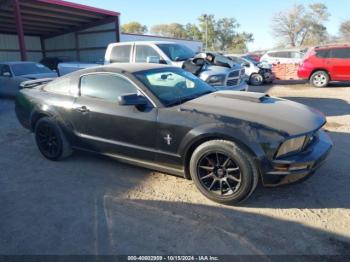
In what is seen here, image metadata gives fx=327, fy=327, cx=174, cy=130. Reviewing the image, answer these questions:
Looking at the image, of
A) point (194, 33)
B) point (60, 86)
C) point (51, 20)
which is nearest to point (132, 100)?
point (60, 86)

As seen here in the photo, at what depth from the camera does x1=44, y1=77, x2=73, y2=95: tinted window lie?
16.4 ft

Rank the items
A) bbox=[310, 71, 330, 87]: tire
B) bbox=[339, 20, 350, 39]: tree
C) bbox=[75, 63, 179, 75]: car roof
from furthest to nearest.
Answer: bbox=[339, 20, 350, 39]: tree → bbox=[310, 71, 330, 87]: tire → bbox=[75, 63, 179, 75]: car roof

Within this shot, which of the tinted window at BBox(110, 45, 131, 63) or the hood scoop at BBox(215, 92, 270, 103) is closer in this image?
the hood scoop at BBox(215, 92, 270, 103)

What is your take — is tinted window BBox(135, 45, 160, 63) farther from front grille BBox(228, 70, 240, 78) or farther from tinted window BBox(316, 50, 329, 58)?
tinted window BBox(316, 50, 329, 58)

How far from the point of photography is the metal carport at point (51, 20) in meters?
16.0

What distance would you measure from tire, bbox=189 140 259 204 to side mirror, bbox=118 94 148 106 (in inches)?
36.2

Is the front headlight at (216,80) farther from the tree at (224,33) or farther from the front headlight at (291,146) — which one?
the tree at (224,33)

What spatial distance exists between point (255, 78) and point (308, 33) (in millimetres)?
58785

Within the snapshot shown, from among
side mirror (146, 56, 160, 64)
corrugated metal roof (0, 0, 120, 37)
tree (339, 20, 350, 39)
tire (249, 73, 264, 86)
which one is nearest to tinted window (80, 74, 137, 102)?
side mirror (146, 56, 160, 64)

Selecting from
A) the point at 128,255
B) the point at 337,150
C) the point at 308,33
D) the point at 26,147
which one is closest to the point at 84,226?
the point at 128,255

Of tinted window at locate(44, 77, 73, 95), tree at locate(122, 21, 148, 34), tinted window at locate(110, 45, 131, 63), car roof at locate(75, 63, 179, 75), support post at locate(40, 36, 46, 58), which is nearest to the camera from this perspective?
car roof at locate(75, 63, 179, 75)

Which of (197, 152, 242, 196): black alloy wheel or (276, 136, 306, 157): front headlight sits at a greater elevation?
(276, 136, 306, 157): front headlight

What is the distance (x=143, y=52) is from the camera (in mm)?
9133

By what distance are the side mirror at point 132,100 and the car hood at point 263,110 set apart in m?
0.52
